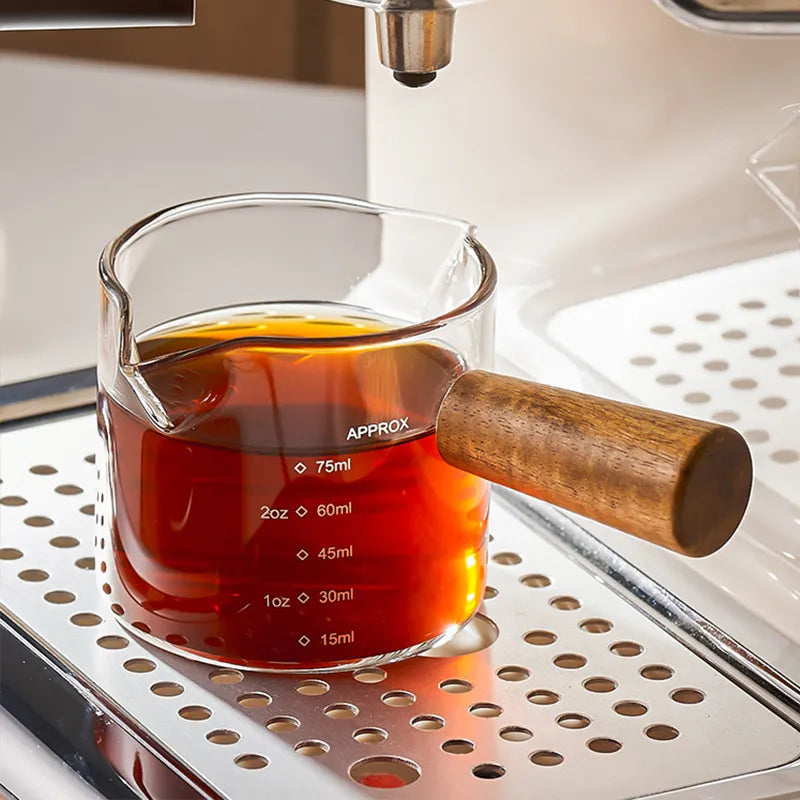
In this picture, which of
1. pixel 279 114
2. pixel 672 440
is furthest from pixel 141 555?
pixel 279 114

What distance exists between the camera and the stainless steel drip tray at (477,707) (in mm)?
305

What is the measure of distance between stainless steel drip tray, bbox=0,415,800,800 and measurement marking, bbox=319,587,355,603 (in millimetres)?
22

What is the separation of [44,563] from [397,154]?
0.61 ft

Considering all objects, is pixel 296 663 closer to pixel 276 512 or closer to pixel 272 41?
pixel 276 512

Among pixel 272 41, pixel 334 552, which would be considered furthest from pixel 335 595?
pixel 272 41

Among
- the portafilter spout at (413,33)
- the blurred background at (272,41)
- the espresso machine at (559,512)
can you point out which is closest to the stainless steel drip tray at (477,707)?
the espresso machine at (559,512)

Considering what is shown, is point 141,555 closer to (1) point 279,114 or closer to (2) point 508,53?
(2) point 508,53

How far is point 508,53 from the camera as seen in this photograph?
0.46 meters

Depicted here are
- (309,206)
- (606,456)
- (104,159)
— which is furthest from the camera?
(104,159)

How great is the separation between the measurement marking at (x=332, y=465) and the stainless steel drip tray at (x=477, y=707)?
0.05 m

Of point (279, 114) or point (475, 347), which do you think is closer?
point (475, 347)

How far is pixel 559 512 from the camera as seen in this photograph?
Result: 0.41 m

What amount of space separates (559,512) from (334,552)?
0.11m

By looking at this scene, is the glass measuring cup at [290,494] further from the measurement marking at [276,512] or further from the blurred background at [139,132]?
the blurred background at [139,132]
